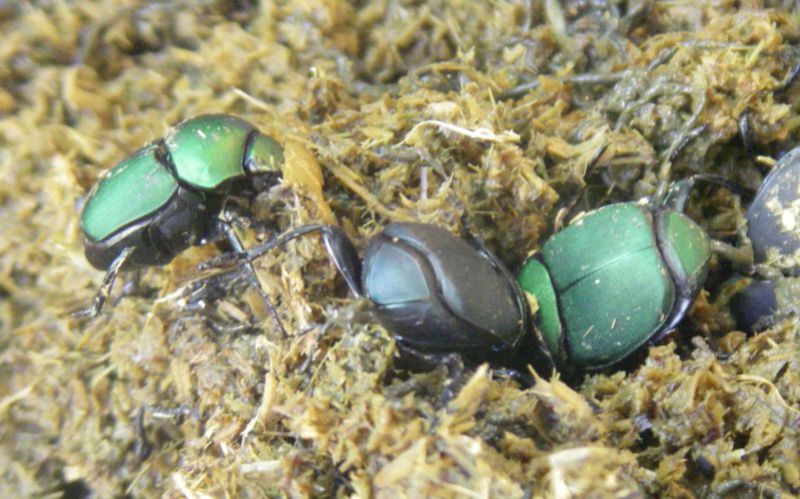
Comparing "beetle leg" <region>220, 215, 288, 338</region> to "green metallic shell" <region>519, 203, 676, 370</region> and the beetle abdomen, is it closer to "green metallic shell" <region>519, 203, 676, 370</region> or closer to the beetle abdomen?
the beetle abdomen

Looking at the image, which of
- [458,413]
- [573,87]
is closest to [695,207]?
[573,87]

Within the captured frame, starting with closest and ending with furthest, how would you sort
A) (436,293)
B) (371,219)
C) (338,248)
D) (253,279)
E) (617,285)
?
(436,293) < (338,248) < (617,285) < (253,279) < (371,219)

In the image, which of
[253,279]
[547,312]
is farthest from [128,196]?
Answer: [547,312]

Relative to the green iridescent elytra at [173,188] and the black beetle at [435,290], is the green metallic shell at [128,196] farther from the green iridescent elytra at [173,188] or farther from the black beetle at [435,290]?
the black beetle at [435,290]

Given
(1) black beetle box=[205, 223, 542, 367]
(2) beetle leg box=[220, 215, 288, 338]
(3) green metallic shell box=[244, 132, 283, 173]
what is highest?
(3) green metallic shell box=[244, 132, 283, 173]

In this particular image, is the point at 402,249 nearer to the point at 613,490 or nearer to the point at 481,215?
the point at 481,215

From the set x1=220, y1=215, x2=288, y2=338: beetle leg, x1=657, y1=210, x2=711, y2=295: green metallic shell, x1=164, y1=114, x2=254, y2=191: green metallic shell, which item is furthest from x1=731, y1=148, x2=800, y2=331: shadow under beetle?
x1=164, y1=114, x2=254, y2=191: green metallic shell

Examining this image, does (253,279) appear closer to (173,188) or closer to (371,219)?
(371,219)
